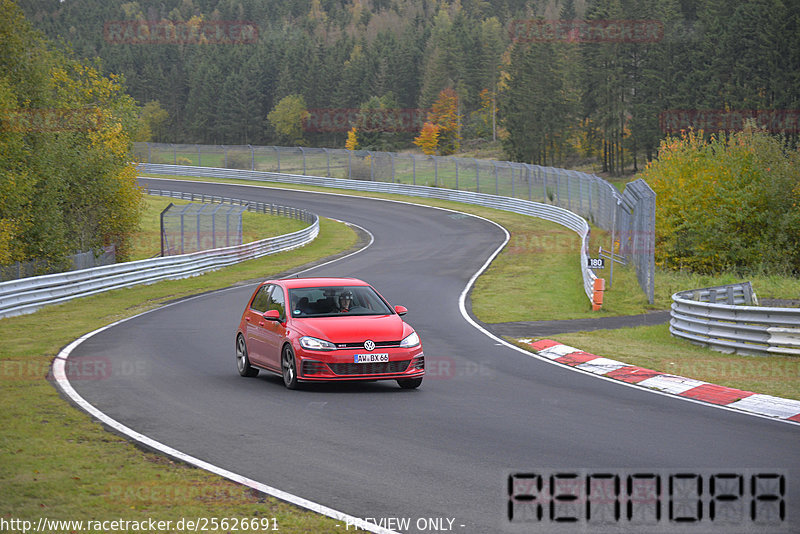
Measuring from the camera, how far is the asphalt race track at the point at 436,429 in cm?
723

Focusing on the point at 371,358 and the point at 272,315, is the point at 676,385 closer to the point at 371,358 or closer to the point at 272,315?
the point at 371,358

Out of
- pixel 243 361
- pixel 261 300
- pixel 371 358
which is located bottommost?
pixel 243 361

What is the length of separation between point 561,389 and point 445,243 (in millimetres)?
32676

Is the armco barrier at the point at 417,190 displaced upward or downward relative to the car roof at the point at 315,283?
downward

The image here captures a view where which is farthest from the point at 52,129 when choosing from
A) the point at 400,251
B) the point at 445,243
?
the point at 445,243

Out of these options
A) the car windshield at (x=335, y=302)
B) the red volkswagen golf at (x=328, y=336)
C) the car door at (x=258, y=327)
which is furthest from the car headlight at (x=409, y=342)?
→ the car door at (x=258, y=327)

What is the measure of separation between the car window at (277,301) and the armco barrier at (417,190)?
1697cm

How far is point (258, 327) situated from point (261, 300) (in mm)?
638

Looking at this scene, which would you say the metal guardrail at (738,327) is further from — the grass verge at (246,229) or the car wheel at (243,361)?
the grass verge at (246,229)

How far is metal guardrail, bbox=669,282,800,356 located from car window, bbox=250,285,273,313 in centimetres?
829

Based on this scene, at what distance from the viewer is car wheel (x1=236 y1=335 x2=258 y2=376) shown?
45.9 feet

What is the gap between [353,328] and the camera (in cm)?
1241

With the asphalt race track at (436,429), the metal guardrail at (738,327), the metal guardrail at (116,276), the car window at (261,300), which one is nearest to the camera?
the asphalt race track at (436,429)

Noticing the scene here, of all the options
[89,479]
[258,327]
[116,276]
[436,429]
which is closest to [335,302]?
[258,327]
